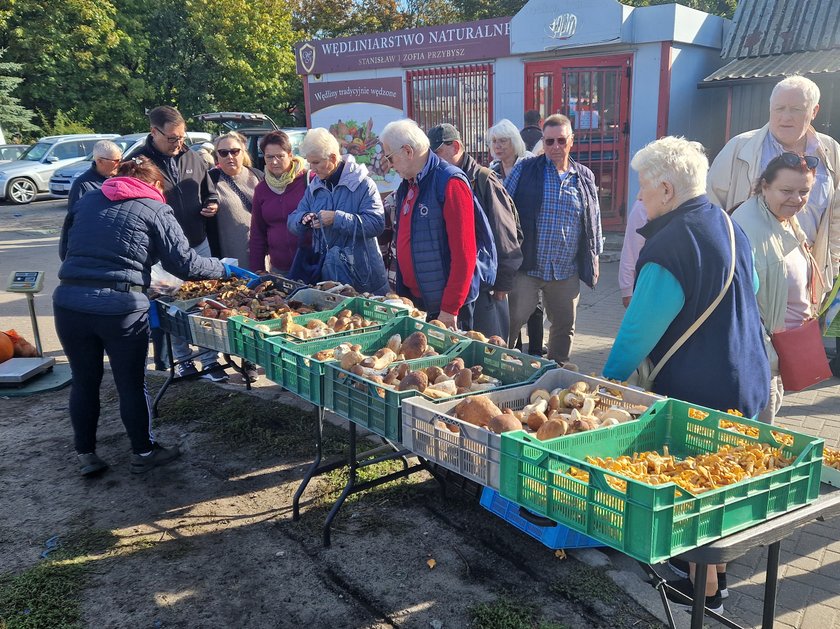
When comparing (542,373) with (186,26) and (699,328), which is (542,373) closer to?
(699,328)

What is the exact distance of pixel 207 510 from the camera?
167 inches

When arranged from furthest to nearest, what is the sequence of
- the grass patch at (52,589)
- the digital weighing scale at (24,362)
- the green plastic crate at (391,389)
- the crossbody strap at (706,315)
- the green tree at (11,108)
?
the green tree at (11,108), the digital weighing scale at (24,362), the grass patch at (52,589), the green plastic crate at (391,389), the crossbody strap at (706,315)

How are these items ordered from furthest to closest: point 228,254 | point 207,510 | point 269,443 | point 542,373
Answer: point 228,254
point 269,443
point 207,510
point 542,373

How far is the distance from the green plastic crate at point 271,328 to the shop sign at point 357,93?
29.3 ft

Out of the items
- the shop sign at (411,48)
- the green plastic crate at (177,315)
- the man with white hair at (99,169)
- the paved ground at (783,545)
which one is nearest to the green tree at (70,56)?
the shop sign at (411,48)

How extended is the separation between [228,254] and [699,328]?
14.3 ft

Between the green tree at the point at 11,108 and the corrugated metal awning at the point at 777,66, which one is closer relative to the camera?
the corrugated metal awning at the point at 777,66

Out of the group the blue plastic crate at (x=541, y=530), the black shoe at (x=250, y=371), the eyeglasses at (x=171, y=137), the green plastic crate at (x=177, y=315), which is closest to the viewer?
the blue plastic crate at (x=541, y=530)

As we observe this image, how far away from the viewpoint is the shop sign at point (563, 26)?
10305 mm

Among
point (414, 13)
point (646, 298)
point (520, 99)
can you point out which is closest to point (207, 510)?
point (646, 298)

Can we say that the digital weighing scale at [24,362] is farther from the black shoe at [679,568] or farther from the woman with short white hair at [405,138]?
the black shoe at [679,568]

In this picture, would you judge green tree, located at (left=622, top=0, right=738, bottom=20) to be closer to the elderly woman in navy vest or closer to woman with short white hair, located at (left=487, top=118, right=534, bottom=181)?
woman with short white hair, located at (left=487, top=118, right=534, bottom=181)

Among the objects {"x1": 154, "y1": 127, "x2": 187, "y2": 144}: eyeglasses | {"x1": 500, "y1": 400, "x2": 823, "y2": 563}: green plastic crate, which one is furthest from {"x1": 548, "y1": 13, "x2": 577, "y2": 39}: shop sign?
{"x1": 500, "y1": 400, "x2": 823, "y2": 563}: green plastic crate

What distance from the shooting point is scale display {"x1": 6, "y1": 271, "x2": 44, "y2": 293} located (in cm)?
647
